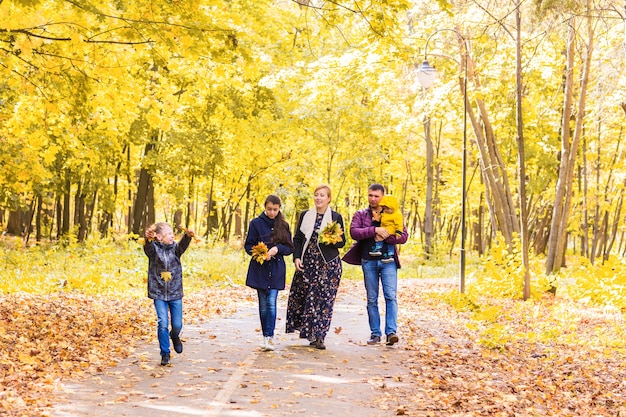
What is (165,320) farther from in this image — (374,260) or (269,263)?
(374,260)

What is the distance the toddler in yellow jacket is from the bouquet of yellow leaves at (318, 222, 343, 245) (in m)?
0.70

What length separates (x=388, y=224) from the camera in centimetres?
927

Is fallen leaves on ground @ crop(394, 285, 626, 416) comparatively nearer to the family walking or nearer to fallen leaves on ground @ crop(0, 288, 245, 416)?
the family walking

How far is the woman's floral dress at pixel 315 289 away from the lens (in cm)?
905

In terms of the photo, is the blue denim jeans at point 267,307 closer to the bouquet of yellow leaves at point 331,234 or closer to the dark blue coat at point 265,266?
the dark blue coat at point 265,266

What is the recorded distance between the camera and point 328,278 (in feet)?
29.8

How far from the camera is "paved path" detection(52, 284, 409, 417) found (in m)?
6.04

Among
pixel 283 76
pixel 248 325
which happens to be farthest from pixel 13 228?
pixel 248 325

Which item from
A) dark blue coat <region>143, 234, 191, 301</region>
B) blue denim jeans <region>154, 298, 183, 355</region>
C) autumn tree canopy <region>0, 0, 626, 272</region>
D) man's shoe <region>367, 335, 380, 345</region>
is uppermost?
autumn tree canopy <region>0, 0, 626, 272</region>

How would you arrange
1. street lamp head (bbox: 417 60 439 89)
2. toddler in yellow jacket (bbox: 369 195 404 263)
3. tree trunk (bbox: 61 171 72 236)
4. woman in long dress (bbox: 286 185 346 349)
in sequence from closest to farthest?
woman in long dress (bbox: 286 185 346 349), toddler in yellow jacket (bbox: 369 195 404 263), street lamp head (bbox: 417 60 439 89), tree trunk (bbox: 61 171 72 236)

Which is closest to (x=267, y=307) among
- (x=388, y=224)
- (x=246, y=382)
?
(x=246, y=382)

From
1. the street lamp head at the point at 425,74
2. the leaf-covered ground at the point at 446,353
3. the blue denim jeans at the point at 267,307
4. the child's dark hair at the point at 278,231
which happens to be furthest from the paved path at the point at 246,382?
the street lamp head at the point at 425,74

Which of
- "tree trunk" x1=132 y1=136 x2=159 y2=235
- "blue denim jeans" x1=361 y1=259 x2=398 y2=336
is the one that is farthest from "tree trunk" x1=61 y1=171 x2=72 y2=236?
"blue denim jeans" x1=361 y1=259 x2=398 y2=336

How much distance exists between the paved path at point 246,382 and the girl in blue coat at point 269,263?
48 cm
